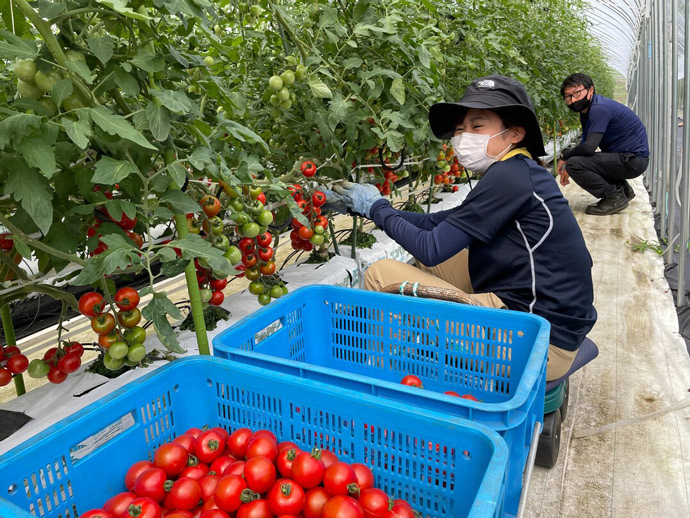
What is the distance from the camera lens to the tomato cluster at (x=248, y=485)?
1.03 metres

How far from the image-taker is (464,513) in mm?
1047

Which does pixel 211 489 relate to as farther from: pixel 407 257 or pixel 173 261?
pixel 407 257

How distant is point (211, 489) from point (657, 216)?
5.94m

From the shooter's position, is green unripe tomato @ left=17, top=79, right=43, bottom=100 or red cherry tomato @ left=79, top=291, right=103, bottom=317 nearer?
green unripe tomato @ left=17, top=79, right=43, bottom=100

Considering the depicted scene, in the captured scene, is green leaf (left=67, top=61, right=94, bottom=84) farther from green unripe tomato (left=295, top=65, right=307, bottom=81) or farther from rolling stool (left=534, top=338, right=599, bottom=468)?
rolling stool (left=534, top=338, right=599, bottom=468)

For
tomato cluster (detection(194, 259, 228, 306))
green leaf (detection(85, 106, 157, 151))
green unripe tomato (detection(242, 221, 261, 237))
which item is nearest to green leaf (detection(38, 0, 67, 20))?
green leaf (detection(85, 106, 157, 151))

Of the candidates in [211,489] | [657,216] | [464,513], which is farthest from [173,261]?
[657,216]

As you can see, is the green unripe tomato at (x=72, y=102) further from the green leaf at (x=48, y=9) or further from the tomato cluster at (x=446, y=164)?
the tomato cluster at (x=446, y=164)

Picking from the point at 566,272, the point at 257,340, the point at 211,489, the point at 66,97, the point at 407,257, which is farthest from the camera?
the point at 407,257

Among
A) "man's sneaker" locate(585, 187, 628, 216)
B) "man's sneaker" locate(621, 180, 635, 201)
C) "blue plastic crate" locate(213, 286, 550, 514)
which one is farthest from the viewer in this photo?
"man's sneaker" locate(621, 180, 635, 201)

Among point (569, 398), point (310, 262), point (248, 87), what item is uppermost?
point (248, 87)

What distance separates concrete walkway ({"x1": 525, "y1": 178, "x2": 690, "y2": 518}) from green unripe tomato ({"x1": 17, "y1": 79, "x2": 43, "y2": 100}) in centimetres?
177

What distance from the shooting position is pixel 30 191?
0.95 metres

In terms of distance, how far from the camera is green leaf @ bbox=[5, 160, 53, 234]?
94cm
